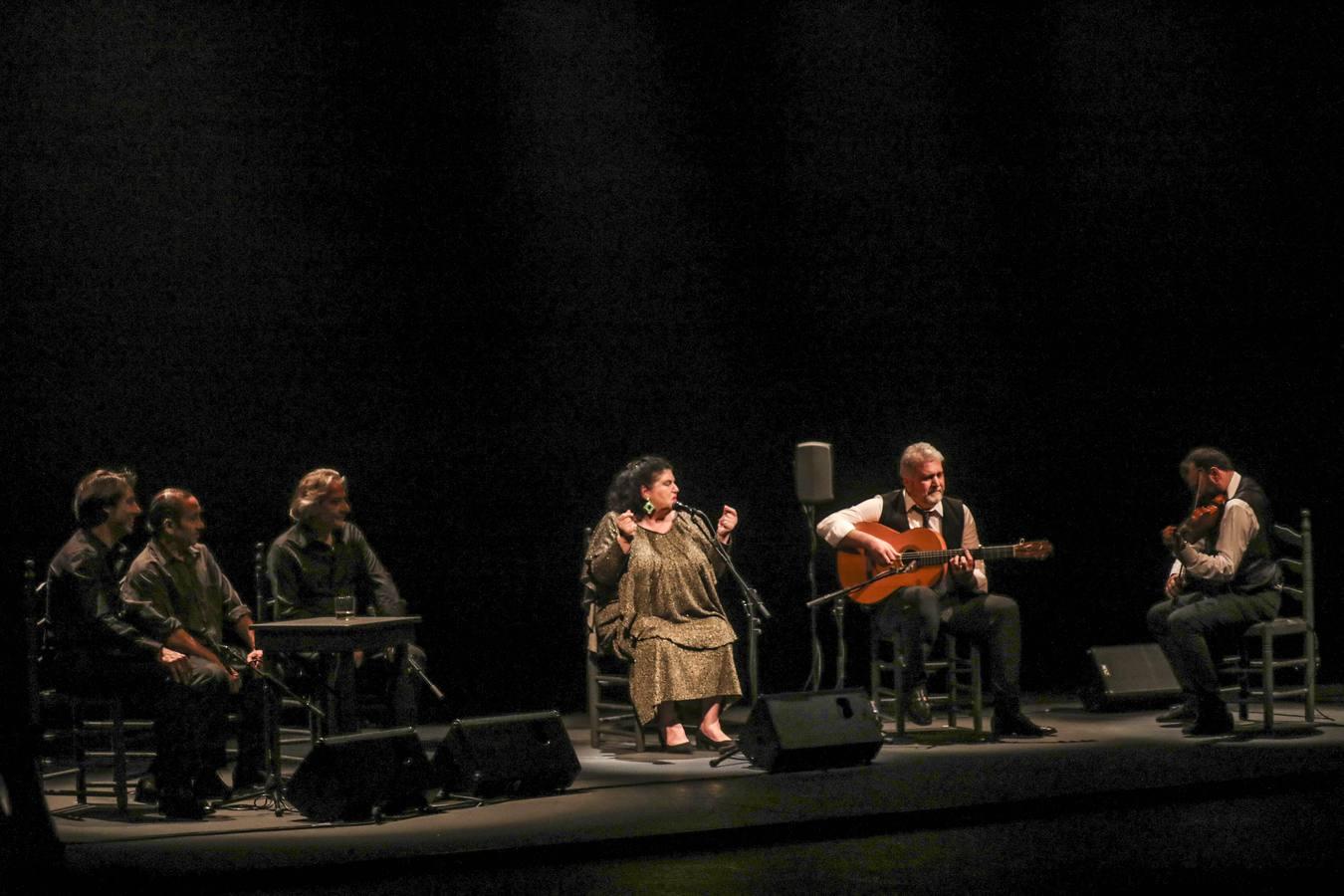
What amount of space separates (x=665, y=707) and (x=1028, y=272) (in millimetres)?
3376

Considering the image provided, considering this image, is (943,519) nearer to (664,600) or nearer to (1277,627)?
(664,600)

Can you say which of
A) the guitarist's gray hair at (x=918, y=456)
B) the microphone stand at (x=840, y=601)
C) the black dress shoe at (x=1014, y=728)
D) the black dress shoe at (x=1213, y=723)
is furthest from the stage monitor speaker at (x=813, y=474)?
the black dress shoe at (x=1213, y=723)

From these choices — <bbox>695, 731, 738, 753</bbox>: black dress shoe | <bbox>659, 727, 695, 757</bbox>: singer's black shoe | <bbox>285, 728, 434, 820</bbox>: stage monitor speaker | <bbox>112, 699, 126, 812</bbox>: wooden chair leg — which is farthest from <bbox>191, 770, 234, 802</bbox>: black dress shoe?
<bbox>695, 731, 738, 753</bbox>: black dress shoe

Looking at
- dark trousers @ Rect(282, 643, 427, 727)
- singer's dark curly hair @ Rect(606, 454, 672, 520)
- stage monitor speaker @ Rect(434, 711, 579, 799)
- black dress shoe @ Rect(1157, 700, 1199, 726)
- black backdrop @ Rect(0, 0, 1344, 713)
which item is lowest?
black dress shoe @ Rect(1157, 700, 1199, 726)

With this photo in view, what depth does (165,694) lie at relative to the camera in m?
5.62

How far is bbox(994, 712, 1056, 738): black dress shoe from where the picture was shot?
7145mm

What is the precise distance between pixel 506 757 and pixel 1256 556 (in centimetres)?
332

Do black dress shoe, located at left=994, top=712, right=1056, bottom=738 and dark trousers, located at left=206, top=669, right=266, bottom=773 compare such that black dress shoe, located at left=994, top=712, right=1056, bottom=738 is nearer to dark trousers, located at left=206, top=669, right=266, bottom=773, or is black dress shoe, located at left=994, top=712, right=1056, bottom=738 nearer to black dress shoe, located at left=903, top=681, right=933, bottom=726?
black dress shoe, located at left=903, top=681, right=933, bottom=726

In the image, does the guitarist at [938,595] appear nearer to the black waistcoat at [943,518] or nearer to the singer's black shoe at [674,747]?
the black waistcoat at [943,518]

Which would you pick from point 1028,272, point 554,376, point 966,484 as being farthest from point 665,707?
point 1028,272

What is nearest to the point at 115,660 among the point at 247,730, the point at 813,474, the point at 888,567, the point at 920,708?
the point at 247,730

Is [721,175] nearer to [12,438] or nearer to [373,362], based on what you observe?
[373,362]

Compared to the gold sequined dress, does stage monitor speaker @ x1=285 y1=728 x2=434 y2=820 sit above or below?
below

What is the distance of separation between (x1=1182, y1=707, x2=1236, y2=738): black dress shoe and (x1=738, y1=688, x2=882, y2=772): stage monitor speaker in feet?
5.13
